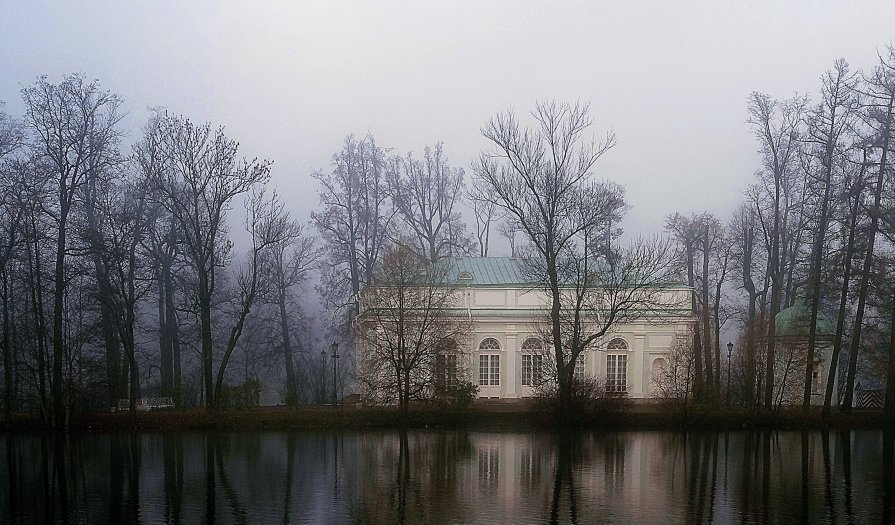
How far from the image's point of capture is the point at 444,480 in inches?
670

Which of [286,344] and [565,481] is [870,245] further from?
[286,344]

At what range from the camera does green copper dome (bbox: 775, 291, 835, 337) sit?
38.9 m

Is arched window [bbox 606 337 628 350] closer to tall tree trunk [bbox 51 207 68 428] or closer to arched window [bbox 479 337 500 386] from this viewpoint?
arched window [bbox 479 337 500 386]

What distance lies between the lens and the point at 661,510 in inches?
538

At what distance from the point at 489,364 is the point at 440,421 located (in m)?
11.3

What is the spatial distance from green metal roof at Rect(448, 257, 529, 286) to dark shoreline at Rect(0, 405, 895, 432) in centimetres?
1233

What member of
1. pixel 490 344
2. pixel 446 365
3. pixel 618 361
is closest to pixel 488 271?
pixel 490 344

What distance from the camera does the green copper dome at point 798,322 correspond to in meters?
38.9

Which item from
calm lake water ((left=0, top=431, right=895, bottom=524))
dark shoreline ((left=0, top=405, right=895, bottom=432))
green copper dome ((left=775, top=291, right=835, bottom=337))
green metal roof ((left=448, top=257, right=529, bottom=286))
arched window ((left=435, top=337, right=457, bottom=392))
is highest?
green metal roof ((left=448, top=257, right=529, bottom=286))

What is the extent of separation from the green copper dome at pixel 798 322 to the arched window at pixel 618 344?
753cm

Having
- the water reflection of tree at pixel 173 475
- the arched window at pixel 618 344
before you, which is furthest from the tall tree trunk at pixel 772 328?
the water reflection of tree at pixel 173 475

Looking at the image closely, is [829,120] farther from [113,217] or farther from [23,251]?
[23,251]

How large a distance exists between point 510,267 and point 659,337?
29.7 feet

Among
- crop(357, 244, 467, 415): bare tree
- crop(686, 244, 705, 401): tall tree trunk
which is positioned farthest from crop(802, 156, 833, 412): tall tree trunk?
crop(357, 244, 467, 415): bare tree
